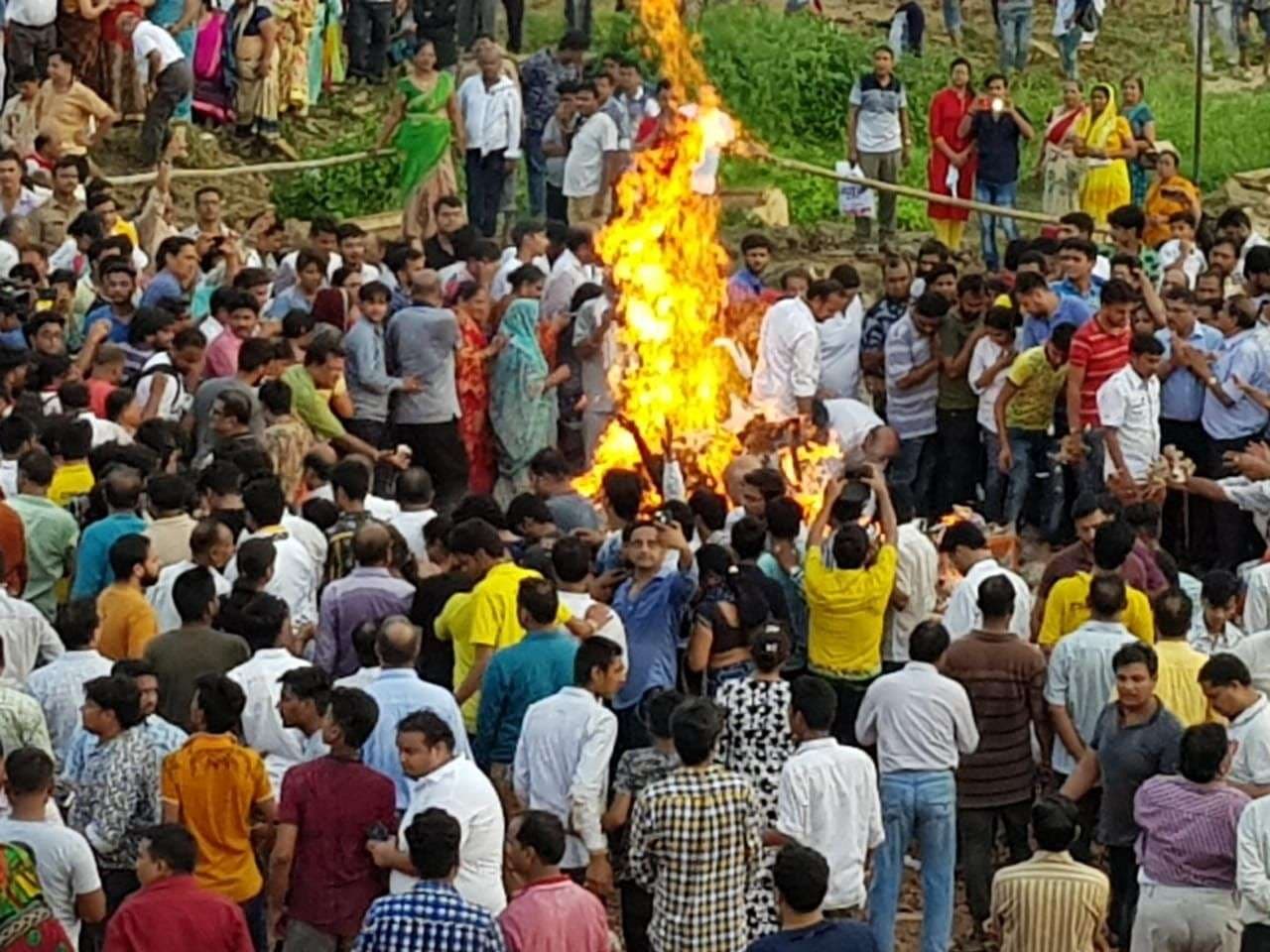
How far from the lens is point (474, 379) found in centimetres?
1898

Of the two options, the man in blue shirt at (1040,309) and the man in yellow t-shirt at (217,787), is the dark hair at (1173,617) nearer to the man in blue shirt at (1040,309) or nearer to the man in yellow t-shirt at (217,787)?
the man in yellow t-shirt at (217,787)

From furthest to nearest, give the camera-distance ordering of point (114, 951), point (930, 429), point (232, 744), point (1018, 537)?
point (930, 429), point (1018, 537), point (232, 744), point (114, 951)

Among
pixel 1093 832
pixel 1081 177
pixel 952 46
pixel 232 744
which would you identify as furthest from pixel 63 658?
pixel 952 46

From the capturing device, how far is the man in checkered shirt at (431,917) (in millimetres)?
10414

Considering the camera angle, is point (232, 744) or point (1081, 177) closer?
point (232, 744)

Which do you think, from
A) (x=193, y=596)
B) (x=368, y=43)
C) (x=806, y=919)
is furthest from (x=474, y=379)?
(x=368, y=43)

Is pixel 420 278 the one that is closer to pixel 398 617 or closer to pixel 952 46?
pixel 398 617

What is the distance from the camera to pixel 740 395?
745 inches

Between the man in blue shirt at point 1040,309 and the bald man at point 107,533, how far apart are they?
249 inches

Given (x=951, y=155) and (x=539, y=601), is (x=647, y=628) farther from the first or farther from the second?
(x=951, y=155)

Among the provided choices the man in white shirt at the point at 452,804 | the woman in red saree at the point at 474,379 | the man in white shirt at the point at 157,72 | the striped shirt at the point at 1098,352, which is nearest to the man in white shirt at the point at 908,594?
the man in white shirt at the point at 452,804

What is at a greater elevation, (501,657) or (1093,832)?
(501,657)

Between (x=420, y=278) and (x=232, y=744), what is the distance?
7.31 m

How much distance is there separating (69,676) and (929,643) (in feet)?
12.0
